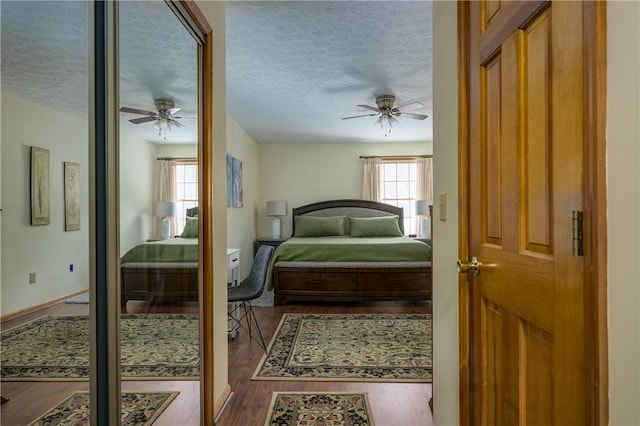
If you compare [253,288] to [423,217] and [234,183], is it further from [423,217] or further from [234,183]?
[423,217]

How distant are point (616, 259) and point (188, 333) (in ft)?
5.55

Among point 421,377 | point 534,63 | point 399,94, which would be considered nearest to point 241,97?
point 399,94

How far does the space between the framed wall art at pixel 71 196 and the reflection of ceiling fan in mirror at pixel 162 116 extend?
44 centimetres

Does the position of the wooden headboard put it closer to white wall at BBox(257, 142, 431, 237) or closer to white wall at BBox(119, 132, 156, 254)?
white wall at BBox(257, 142, 431, 237)

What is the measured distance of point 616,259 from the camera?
0.64 m

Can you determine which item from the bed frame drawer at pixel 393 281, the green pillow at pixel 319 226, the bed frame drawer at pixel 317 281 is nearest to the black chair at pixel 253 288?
the bed frame drawer at pixel 317 281

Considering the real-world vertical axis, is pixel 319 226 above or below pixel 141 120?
below

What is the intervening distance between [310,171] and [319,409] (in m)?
5.22

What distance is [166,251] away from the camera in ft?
5.42

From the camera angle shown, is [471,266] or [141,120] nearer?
[471,266]

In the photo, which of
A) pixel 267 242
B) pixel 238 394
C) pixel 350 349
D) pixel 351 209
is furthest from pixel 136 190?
pixel 351 209

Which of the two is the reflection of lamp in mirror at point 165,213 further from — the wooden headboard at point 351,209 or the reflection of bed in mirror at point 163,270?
the wooden headboard at point 351,209

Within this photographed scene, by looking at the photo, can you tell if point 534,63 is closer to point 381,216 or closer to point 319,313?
point 319,313

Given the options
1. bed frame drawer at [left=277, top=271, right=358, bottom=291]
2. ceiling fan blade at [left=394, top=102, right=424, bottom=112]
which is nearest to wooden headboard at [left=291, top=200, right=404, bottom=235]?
bed frame drawer at [left=277, top=271, right=358, bottom=291]
